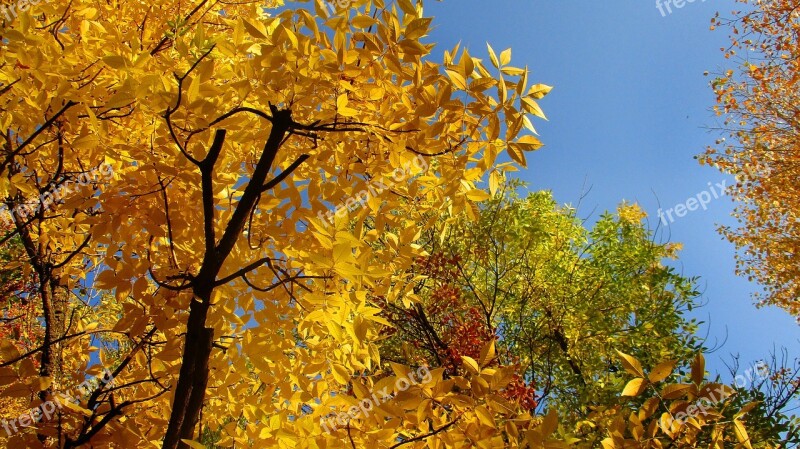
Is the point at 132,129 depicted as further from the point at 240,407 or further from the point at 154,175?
the point at 240,407

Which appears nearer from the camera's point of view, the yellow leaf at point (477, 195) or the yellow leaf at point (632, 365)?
the yellow leaf at point (632, 365)

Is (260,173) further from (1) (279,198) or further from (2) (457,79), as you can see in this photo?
(2) (457,79)

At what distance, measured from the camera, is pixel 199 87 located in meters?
1.51

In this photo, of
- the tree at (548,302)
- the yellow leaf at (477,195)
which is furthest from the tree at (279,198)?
the tree at (548,302)

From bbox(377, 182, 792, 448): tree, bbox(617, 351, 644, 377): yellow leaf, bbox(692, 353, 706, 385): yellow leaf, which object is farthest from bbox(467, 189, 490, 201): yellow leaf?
bbox(377, 182, 792, 448): tree

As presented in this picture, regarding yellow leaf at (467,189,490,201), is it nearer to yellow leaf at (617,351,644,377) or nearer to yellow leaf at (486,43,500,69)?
yellow leaf at (486,43,500,69)

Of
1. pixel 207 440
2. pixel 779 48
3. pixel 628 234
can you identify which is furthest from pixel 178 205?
pixel 779 48

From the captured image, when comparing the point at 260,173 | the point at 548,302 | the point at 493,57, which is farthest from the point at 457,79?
the point at 548,302

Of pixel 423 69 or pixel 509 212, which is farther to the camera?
pixel 509 212

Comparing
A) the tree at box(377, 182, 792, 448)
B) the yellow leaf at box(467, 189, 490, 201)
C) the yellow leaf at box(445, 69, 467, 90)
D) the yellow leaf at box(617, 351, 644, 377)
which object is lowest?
the yellow leaf at box(617, 351, 644, 377)

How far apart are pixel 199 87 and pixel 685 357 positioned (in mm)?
6521

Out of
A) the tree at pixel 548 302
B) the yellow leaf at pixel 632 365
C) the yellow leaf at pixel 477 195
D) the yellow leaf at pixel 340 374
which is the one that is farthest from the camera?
the tree at pixel 548 302

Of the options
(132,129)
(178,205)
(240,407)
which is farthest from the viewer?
(132,129)

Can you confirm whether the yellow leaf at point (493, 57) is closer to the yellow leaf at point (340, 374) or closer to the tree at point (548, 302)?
the yellow leaf at point (340, 374)
